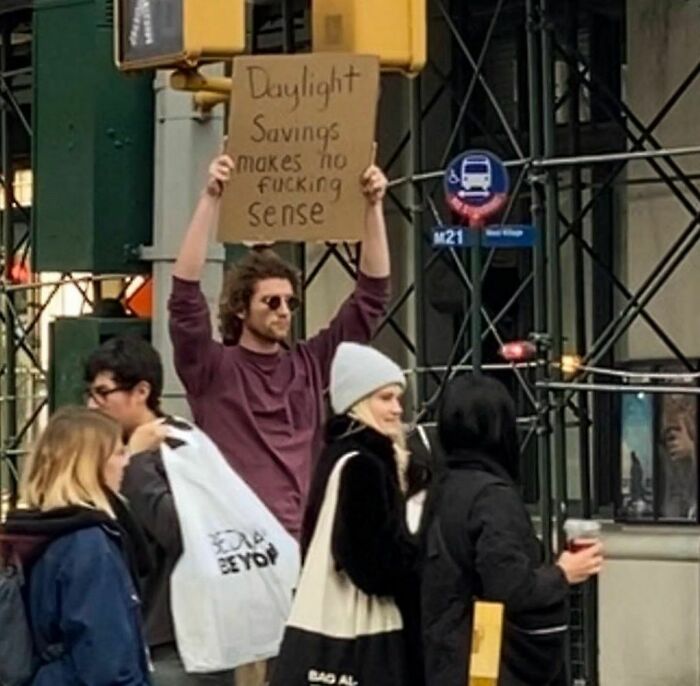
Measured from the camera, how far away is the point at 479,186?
1167 centimetres

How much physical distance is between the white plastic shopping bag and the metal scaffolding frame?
552 cm

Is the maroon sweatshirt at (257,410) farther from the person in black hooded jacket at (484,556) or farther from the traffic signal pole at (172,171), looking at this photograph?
the person in black hooded jacket at (484,556)

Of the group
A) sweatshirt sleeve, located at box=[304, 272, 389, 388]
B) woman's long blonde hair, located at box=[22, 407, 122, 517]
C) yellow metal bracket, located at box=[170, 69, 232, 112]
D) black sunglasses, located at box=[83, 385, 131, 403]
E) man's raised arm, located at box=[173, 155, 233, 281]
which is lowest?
woman's long blonde hair, located at box=[22, 407, 122, 517]

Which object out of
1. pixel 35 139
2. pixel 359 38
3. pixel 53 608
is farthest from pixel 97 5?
pixel 53 608

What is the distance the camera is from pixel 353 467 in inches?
211

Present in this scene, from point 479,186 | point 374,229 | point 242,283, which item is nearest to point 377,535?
point 242,283

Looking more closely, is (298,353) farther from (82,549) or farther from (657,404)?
(657,404)

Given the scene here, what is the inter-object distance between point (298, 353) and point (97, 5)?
1.27m

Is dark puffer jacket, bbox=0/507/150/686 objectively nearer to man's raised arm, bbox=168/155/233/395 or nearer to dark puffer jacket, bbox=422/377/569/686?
dark puffer jacket, bbox=422/377/569/686

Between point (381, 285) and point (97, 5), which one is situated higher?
point (97, 5)

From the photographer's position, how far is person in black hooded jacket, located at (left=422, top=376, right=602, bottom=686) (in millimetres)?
5059

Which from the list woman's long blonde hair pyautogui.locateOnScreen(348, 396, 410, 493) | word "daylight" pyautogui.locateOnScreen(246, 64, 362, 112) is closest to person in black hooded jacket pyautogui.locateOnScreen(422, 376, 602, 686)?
woman's long blonde hair pyautogui.locateOnScreen(348, 396, 410, 493)

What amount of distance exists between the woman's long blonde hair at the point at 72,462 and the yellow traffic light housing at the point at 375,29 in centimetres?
164

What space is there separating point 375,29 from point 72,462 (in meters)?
1.84
